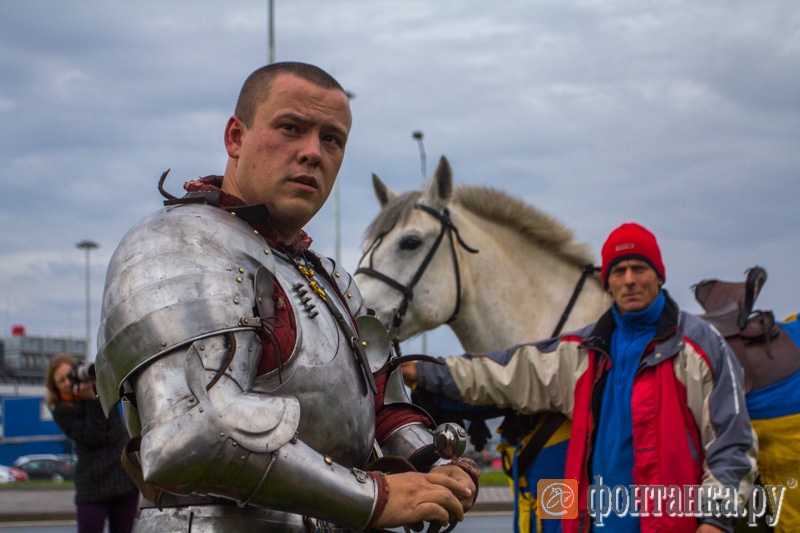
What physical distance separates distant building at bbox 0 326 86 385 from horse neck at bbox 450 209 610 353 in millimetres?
54603

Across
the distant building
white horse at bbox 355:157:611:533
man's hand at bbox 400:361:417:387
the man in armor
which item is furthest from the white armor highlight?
the distant building

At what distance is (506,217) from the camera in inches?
217

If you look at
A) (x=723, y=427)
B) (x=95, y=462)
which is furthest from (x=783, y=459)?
(x=95, y=462)

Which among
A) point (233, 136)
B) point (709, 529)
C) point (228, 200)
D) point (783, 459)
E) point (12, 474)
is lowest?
point (709, 529)

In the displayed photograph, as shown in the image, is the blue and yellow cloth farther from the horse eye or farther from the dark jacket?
the dark jacket

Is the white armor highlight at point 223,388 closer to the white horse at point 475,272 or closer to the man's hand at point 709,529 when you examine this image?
the man's hand at point 709,529

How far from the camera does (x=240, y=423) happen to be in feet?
5.81

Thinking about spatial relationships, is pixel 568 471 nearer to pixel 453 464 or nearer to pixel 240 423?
pixel 453 464

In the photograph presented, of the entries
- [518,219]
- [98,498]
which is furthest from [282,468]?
[98,498]

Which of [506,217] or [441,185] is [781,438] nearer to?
[506,217]

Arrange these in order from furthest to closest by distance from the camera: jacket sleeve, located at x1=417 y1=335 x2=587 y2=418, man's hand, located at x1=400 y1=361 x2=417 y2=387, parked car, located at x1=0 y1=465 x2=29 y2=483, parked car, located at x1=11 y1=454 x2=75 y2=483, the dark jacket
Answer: parked car, located at x1=11 y1=454 x2=75 y2=483 < parked car, located at x1=0 y1=465 x2=29 y2=483 < the dark jacket < man's hand, located at x1=400 y1=361 x2=417 y2=387 < jacket sleeve, located at x1=417 y1=335 x2=587 y2=418

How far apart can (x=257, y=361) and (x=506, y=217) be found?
12.2 ft

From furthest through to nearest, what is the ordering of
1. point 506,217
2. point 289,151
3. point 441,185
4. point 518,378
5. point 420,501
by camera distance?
1. point 506,217
2. point 441,185
3. point 518,378
4. point 289,151
5. point 420,501

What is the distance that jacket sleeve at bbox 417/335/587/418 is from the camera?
14.0 ft
